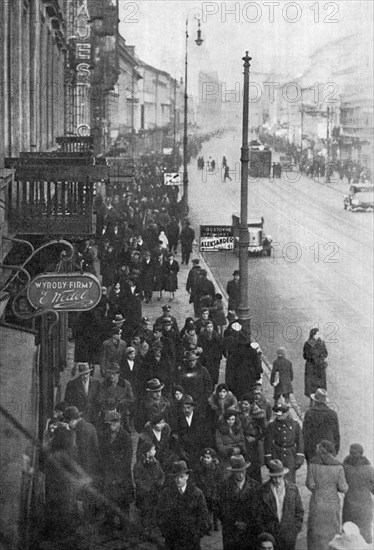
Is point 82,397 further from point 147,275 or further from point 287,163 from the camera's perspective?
point 287,163

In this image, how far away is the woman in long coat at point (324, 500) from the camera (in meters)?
9.39

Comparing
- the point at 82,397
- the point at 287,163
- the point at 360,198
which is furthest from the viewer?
the point at 287,163

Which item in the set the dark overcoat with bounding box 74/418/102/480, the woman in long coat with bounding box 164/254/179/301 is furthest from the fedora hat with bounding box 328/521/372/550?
the woman in long coat with bounding box 164/254/179/301

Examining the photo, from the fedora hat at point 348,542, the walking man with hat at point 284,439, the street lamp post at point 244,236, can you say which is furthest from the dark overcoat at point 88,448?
the street lamp post at point 244,236

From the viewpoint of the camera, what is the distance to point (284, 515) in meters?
9.05

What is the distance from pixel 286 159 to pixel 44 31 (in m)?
67.7

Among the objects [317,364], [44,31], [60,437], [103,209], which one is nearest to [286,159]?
[103,209]

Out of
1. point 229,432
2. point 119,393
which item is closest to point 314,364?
point 119,393

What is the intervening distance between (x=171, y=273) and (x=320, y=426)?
43.5 ft

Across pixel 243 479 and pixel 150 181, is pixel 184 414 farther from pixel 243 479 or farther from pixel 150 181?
pixel 150 181

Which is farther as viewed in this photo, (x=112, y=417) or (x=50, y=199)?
(x=50, y=199)

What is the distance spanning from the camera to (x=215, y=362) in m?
15.7

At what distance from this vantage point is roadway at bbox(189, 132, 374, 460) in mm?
16500

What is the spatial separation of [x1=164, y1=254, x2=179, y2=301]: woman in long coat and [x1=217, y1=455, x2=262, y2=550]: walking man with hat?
15045 mm
